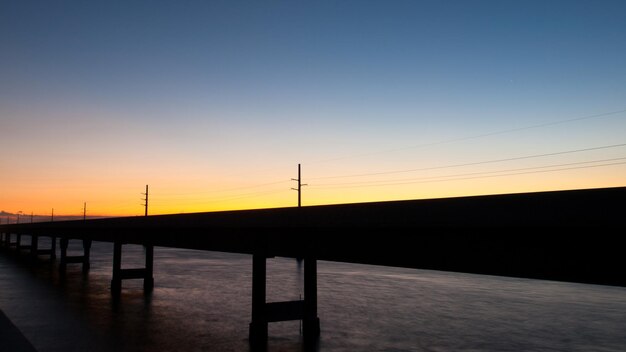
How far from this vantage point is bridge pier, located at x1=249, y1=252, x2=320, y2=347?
15.7m

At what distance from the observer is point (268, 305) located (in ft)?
52.0

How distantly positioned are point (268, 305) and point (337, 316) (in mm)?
8730

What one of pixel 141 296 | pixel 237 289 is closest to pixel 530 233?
pixel 141 296

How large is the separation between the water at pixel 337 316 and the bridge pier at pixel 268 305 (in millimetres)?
842

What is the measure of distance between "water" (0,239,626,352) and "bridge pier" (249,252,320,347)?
0.84 m

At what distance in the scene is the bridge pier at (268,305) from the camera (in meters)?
15.7

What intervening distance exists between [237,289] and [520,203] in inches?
1260


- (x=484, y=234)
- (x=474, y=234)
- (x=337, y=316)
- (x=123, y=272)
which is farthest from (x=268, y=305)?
(x=123, y=272)

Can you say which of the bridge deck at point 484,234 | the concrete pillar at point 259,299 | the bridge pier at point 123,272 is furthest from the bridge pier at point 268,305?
the bridge pier at point 123,272

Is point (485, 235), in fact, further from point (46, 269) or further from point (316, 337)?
point (46, 269)

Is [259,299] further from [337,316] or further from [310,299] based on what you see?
[337,316]

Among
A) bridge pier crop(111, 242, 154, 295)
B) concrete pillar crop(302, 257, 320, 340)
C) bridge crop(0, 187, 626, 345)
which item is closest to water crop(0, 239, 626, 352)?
concrete pillar crop(302, 257, 320, 340)

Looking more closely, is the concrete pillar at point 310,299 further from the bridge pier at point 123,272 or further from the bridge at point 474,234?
the bridge pier at point 123,272

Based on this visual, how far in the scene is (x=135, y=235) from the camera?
2625 cm
